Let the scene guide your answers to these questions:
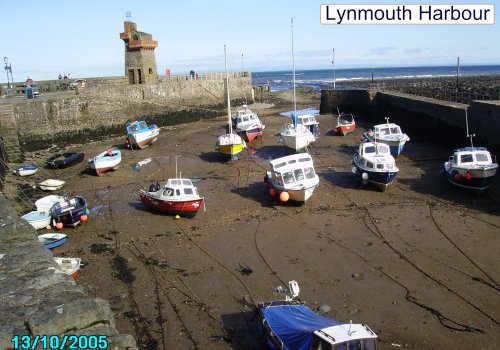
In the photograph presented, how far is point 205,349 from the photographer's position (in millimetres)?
9766

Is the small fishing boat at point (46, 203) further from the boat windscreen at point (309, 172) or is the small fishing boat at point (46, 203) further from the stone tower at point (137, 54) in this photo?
the stone tower at point (137, 54)

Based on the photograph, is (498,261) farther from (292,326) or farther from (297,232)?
(292,326)

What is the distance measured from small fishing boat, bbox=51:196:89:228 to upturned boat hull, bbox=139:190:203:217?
8.79 feet

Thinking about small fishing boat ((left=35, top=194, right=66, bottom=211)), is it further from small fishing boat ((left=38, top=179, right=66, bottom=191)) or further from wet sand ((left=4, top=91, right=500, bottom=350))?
small fishing boat ((left=38, top=179, right=66, bottom=191))

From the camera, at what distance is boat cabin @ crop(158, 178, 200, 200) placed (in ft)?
58.3

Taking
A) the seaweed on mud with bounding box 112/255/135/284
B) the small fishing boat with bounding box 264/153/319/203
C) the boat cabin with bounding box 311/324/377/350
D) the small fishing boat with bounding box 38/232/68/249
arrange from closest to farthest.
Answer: the boat cabin with bounding box 311/324/377/350
the seaweed on mud with bounding box 112/255/135/284
the small fishing boat with bounding box 38/232/68/249
the small fishing boat with bounding box 264/153/319/203

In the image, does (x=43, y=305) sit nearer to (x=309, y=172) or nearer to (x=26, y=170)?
(x=309, y=172)

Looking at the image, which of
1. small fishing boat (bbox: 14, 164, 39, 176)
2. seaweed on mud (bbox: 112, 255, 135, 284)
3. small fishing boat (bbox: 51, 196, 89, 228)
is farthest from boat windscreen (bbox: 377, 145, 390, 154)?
small fishing boat (bbox: 14, 164, 39, 176)

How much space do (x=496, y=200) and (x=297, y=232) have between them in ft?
28.2

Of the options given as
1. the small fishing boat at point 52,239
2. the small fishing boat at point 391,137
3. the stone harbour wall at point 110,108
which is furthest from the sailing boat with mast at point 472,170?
the stone harbour wall at point 110,108

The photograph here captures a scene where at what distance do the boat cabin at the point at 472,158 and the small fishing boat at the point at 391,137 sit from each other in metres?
5.81

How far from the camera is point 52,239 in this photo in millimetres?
15164

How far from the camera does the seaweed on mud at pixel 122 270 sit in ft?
43.0
